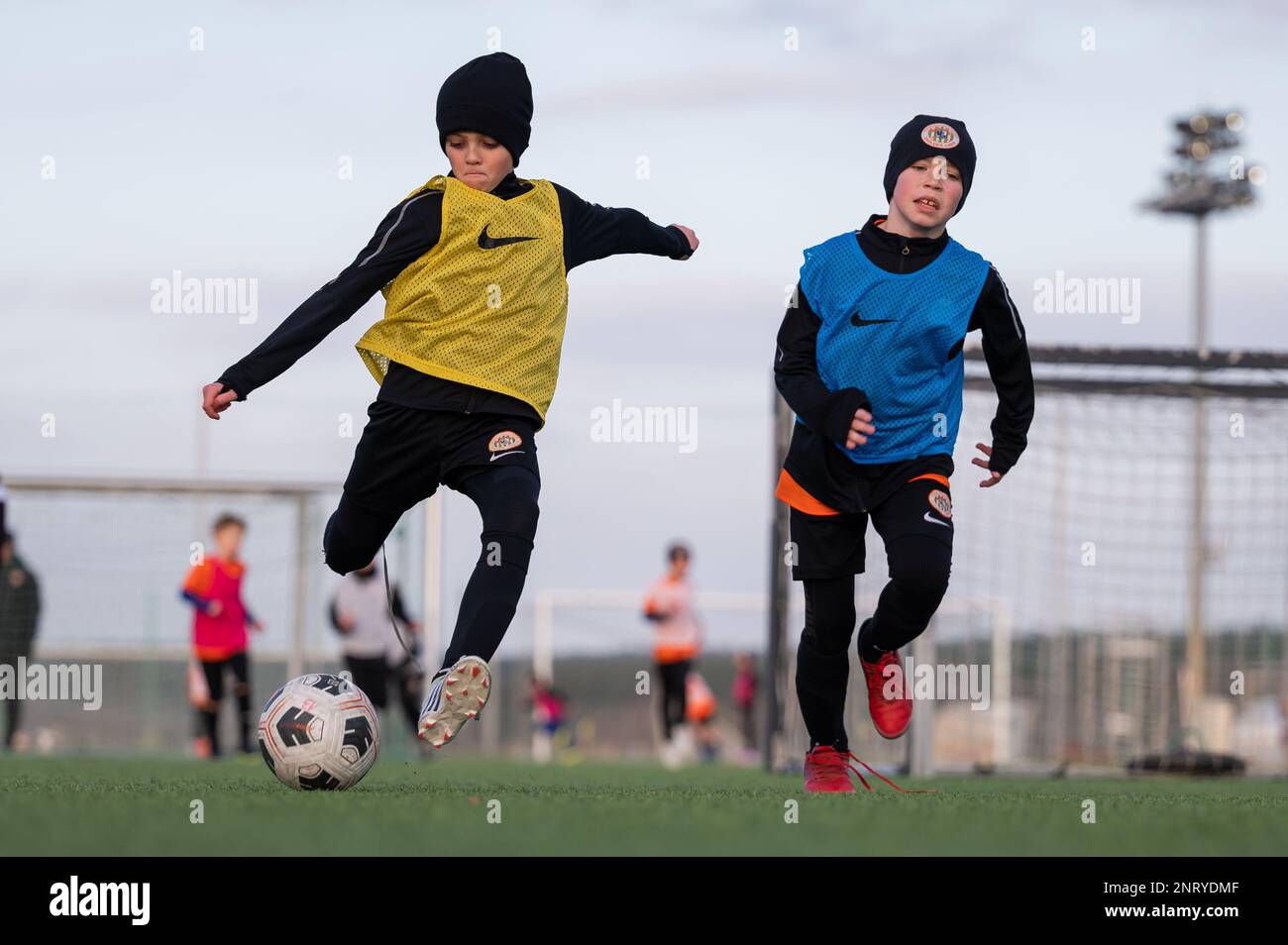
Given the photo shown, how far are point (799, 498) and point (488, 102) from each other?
161 centimetres

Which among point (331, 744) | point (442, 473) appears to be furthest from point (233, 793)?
point (442, 473)

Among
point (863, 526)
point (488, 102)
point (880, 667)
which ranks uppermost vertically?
point (488, 102)

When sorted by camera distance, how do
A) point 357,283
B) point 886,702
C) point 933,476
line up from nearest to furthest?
point 357,283, point 933,476, point 886,702

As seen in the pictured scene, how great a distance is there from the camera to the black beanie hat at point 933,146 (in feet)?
18.9

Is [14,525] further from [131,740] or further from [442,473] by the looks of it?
[442,473]

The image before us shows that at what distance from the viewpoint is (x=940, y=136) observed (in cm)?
577

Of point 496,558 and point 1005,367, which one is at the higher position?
point 1005,367

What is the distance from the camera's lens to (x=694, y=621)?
16.1 m

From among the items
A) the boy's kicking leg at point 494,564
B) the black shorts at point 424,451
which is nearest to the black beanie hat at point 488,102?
the black shorts at point 424,451

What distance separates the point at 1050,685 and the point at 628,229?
7.06 m

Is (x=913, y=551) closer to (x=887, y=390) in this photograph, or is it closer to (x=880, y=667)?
(x=887, y=390)

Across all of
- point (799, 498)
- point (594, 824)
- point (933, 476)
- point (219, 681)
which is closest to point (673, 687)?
point (219, 681)

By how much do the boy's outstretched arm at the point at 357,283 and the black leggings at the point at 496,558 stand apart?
0.58 metres

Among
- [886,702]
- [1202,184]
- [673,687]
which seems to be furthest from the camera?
[1202,184]
